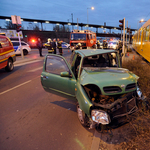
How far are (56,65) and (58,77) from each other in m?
0.45

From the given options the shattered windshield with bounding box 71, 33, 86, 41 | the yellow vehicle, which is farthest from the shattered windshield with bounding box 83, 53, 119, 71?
the shattered windshield with bounding box 71, 33, 86, 41

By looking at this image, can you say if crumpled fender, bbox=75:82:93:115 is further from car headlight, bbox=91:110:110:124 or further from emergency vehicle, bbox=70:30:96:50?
emergency vehicle, bbox=70:30:96:50

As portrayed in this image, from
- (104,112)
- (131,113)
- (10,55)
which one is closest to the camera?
(104,112)

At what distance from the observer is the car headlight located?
8.12 feet

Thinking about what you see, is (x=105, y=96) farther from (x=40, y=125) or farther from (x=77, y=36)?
(x=77, y=36)

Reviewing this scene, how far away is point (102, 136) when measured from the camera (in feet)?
9.52

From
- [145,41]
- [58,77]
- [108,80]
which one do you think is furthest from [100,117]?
[145,41]

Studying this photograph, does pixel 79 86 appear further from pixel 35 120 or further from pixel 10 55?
pixel 10 55

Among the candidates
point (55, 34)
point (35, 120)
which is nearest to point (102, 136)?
point (35, 120)

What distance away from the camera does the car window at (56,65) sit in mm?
3875

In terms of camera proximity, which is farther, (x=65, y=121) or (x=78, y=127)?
(x=65, y=121)

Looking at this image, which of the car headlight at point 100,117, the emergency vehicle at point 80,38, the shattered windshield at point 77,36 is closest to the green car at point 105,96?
the car headlight at point 100,117

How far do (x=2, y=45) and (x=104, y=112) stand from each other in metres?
8.31

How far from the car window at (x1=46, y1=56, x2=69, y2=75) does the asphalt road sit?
3.88ft
